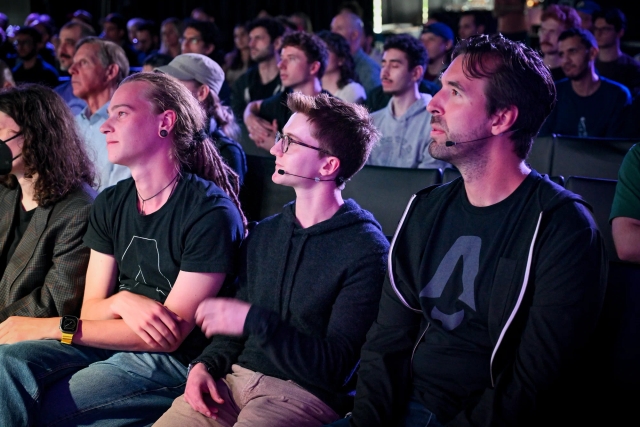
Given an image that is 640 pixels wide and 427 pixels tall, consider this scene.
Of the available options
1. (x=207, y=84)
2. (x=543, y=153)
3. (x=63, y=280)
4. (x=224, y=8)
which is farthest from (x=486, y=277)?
(x=224, y=8)

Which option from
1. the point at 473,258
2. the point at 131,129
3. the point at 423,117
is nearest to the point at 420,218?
the point at 473,258

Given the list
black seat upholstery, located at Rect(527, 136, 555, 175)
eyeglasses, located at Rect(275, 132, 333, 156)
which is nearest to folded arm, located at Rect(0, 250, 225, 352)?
eyeglasses, located at Rect(275, 132, 333, 156)

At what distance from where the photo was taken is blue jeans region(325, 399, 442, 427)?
1.71 metres

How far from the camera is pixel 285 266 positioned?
2.00 m

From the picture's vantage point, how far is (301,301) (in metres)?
1.95

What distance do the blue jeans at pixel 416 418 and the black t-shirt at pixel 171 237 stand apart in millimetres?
584

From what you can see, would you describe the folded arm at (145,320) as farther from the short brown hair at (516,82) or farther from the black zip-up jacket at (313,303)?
the short brown hair at (516,82)

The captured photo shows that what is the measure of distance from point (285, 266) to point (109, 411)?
64 centimetres

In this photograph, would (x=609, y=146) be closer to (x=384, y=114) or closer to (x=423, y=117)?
(x=423, y=117)

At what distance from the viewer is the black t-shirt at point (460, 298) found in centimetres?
166

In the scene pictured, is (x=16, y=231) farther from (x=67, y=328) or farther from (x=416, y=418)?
(x=416, y=418)

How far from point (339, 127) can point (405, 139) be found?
1.94 m

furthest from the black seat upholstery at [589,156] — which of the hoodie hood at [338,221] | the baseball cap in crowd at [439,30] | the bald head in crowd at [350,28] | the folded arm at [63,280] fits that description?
the bald head in crowd at [350,28]

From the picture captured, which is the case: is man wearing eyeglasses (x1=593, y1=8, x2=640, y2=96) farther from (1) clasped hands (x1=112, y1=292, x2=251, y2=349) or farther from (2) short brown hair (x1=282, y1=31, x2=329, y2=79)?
(1) clasped hands (x1=112, y1=292, x2=251, y2=349)
